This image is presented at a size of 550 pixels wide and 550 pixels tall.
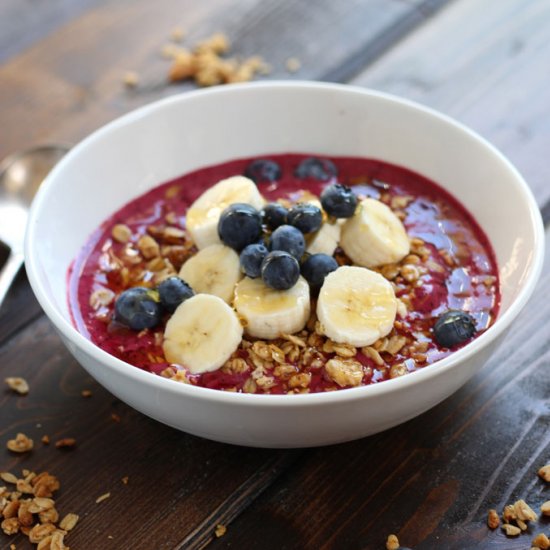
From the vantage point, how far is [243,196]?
1581 millimetres

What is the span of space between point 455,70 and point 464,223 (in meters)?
0.69

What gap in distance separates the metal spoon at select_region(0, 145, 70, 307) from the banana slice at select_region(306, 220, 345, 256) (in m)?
0.65

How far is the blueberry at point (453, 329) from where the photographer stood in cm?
136

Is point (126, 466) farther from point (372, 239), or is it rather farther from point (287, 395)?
point (372, 239)

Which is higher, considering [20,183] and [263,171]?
[263,171]

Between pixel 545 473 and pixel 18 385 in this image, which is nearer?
pixel 545 473

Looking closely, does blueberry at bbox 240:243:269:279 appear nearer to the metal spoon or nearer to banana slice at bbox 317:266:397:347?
banana slice at bbox 317:266:397:347

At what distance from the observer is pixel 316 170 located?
178cm

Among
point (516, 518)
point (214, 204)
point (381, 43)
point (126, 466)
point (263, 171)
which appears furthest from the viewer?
point (381, 43)

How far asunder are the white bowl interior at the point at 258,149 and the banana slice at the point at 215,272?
0.23 meters

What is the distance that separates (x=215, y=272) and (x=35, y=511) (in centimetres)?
48

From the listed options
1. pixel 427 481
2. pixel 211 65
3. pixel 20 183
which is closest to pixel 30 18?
pixel 211 65

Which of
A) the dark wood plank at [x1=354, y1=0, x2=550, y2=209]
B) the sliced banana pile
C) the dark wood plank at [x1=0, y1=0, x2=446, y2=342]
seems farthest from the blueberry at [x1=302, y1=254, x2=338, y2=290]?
the dark wood plank at [x1=0, y1=0, x2=446, y2=342]

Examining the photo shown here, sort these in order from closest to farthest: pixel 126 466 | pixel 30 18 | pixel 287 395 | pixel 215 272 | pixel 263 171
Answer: pixel 287 395
pixel 126 466
pixel 215 272
pixel 263 171
pixel 30 18
